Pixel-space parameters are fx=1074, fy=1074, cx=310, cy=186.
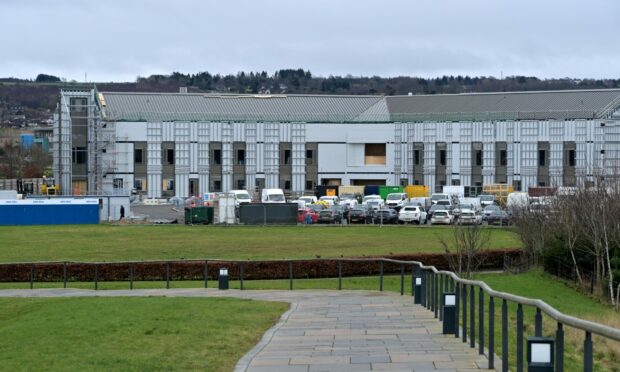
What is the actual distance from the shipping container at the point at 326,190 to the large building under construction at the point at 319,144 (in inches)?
108

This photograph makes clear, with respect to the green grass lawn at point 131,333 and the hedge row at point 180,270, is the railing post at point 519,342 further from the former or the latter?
the hedge row at point 180,270

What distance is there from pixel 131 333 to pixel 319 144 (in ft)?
276

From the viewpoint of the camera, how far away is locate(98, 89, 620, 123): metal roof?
98938 mm

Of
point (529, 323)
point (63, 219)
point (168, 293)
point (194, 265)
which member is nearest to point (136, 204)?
point (63, 219)

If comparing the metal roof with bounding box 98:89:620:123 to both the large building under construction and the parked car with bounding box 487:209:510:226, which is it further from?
the parked car with bounding box 487:209:510:226

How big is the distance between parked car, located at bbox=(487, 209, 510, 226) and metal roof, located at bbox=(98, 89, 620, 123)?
2877cm

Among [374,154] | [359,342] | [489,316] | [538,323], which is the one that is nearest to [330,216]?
[374,154]

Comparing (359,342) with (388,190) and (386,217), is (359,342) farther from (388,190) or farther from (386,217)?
(388,190)

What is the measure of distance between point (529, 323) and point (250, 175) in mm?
84903

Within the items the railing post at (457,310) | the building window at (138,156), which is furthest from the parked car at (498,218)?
the railing post at (457,310)

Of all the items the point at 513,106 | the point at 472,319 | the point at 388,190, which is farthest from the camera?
the point at 513,106

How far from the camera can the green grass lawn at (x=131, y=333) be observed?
47.7 ft

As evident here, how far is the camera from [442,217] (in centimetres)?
7156

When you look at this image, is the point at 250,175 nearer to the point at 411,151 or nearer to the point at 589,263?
the point at 411,151
